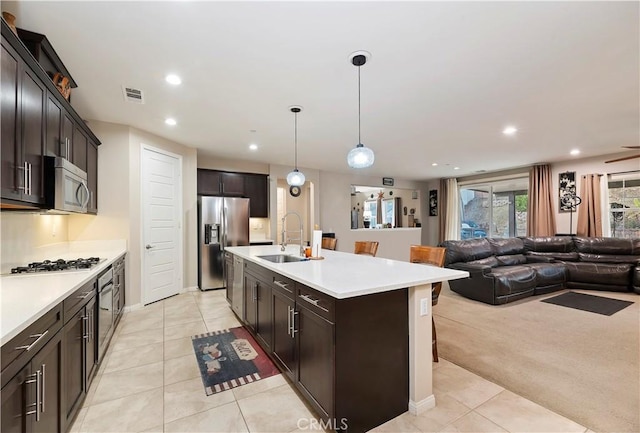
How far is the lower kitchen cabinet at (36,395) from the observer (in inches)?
43.0

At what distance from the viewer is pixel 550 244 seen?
5.83 m

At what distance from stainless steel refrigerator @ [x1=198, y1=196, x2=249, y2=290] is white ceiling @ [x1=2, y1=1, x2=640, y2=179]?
1423 mm

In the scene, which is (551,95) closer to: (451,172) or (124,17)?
(124,17)

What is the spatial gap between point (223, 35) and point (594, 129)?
5235mm

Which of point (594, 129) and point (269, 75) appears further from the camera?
point (594, 129)

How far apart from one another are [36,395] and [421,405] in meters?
2.10

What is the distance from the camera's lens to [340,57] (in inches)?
91.9

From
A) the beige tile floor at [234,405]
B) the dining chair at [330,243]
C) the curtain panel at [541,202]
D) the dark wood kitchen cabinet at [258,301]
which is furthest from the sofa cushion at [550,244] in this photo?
the dark wood kitchen cabinet at [258,301]

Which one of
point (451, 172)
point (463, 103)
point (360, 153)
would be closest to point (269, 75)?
point (360, 153)

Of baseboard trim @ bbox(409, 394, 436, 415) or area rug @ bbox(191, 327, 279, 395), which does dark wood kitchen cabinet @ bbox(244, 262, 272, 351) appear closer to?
area rug @ bbox(191, 327, 279, 395)

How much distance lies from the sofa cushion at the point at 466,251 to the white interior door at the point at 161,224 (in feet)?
15.6

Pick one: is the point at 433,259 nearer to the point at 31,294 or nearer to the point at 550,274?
the point at 31,294

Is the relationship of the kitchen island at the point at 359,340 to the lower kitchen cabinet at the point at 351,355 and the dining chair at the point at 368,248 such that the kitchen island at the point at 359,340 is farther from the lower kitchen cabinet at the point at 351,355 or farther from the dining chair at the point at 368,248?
the dining chair at the point at 368,248

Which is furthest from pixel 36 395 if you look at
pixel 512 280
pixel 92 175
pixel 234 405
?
pixel 512 280
